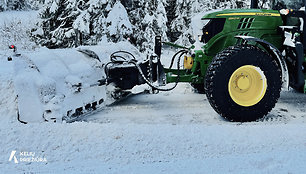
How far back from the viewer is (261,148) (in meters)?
3.17

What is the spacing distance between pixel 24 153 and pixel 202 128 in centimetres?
217

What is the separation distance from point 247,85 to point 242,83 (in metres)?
0.10

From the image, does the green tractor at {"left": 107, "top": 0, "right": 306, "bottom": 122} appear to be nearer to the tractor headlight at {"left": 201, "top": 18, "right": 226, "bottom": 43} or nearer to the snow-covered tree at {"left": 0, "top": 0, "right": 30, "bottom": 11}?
the tractor headlight at {"left": 201, "top": 18, "right": 226, "bottom": 43}

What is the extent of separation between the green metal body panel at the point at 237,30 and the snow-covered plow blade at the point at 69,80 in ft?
2.34

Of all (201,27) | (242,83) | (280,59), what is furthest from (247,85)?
(201,27)

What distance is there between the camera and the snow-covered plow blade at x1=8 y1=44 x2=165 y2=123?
394 centimetres

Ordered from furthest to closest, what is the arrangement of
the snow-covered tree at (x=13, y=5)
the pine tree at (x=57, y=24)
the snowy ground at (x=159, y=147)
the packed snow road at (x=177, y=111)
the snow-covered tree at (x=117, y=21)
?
1. the snow-covered tree at (x=13, y=5)
2. the pine tree at (x=57, y=24)
3. the snow-covered tree at (x=117, y=21)
4. the packed snow road at (x=177, y=111)
5. the snowy ground at (x=159, y=147)

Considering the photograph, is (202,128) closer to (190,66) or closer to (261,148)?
(261,148)

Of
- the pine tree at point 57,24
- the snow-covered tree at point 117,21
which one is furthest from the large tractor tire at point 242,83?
the pine tree at point 57,24

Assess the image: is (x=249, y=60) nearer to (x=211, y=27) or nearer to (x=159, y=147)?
(x=211, y=27)

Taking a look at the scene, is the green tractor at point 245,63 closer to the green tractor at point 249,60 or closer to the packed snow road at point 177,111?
the green tractor at point 249,60

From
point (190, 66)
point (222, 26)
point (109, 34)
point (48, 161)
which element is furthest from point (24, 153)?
point (109, 34)

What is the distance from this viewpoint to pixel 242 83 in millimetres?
4469

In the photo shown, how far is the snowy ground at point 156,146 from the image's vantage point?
2.75 meters
